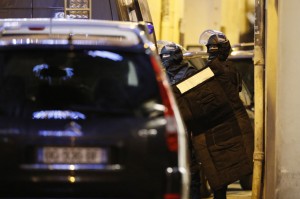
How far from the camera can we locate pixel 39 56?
7.38 metres

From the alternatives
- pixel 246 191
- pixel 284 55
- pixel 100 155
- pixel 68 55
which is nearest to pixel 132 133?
pixel 100 155

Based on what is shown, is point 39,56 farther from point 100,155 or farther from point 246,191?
point 246,191

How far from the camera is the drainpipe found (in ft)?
36.3

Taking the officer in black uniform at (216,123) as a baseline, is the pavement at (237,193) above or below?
below

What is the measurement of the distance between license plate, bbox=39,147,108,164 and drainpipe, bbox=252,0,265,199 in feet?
13.9

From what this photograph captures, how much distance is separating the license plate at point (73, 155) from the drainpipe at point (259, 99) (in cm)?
423

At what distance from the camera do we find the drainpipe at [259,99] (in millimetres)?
11078

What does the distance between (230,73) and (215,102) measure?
0.45m

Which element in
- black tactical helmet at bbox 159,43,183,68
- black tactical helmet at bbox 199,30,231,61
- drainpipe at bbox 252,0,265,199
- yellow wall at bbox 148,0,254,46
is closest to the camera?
drainpipe at bbox 252,0,265,199

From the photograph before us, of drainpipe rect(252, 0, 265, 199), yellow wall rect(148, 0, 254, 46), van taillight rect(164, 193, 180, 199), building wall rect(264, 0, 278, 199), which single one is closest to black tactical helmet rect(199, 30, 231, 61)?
drainpipe rect(252, 0, 265, 199)

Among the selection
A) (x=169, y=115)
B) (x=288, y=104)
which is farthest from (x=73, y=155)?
(x=288, y=104)

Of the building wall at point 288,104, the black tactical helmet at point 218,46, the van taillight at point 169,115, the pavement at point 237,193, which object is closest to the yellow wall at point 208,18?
the pavement at point 237,193

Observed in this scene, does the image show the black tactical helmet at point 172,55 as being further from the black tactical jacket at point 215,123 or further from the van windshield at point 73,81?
the van windshield at point 73,81

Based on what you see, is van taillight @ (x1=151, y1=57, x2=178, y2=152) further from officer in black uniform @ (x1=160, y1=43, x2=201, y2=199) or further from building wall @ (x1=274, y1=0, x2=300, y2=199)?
officer in black uniform @ (x1=160, y1=43, x2=201, y2=199)
